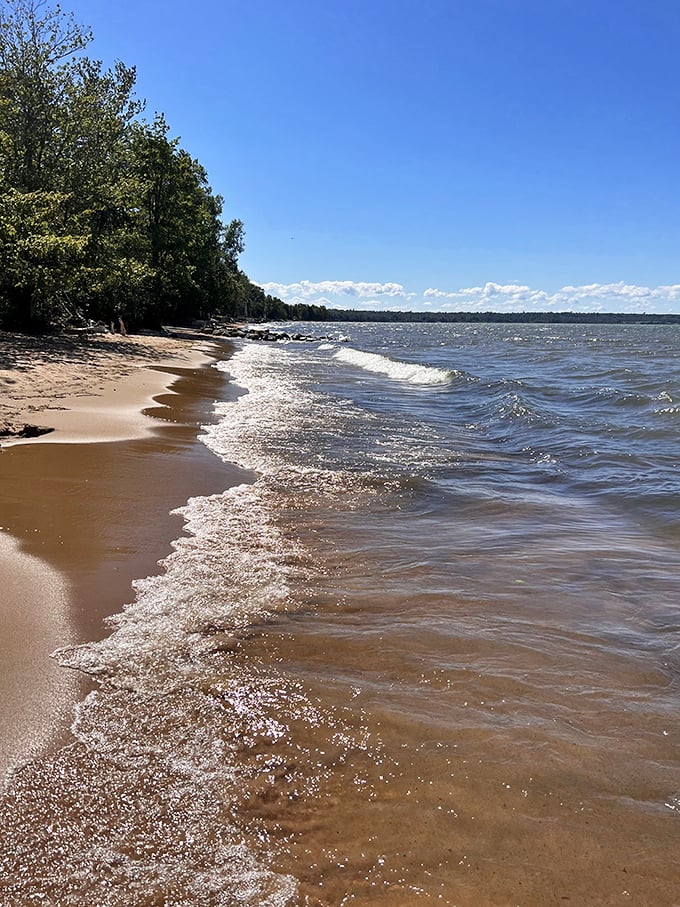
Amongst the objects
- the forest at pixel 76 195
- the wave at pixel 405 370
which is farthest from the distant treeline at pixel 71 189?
the wave at pixel 405 370

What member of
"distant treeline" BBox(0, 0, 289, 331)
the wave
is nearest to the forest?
"distant treeline" BBox(0, 0, 289, 331)

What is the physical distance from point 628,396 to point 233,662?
16.2m

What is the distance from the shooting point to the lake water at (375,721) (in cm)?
206

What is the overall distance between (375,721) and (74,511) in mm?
3690

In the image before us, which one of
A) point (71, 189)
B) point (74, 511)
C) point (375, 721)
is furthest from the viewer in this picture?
point (71, 189)

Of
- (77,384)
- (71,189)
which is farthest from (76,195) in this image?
(77,384)

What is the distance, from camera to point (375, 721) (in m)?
2.88

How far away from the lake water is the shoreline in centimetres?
19

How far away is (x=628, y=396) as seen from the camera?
1680cm

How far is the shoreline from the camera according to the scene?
2.97 m

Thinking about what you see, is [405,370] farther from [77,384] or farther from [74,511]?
[74,511]

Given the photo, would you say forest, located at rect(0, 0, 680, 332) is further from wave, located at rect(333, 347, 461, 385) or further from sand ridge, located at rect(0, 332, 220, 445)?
wave, located at rect(333, 347, 461, 385)

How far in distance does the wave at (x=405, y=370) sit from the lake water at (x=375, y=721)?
1682cm

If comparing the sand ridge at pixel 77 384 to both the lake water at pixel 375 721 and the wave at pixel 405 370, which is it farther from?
the wave at pixel 405 370
